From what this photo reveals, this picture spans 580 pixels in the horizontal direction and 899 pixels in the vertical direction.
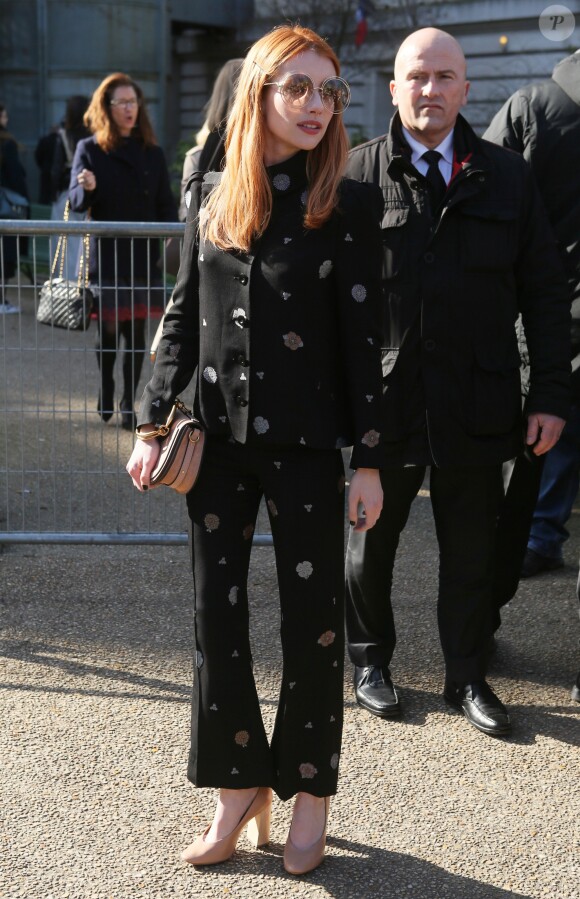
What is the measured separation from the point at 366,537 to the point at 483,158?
1279 mm

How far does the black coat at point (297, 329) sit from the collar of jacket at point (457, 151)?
0.82 metres

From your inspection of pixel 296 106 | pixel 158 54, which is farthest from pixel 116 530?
pixel 158 54

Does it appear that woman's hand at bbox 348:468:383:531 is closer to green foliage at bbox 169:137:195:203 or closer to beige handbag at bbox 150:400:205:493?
beige handbag at bbox 150:400:205:493

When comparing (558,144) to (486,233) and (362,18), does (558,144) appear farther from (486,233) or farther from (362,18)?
(362,18)

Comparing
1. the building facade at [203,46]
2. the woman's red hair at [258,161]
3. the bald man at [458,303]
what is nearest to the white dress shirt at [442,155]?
the bald man at [458,303]

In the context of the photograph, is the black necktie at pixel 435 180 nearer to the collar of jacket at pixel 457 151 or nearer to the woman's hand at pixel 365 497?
the collar of jacket at pixel 457 151

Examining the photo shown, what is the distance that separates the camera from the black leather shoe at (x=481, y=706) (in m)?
3.84

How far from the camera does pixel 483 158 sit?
12.2 ft

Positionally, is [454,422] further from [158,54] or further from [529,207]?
[158,54]

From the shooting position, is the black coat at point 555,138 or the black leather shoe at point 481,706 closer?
the black leather shoe at point 481,706

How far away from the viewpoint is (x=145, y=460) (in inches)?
117

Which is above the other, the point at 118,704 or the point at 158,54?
the point at 158,54

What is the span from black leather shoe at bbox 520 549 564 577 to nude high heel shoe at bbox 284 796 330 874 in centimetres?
246

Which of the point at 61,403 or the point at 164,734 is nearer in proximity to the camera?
the point at 164,734
